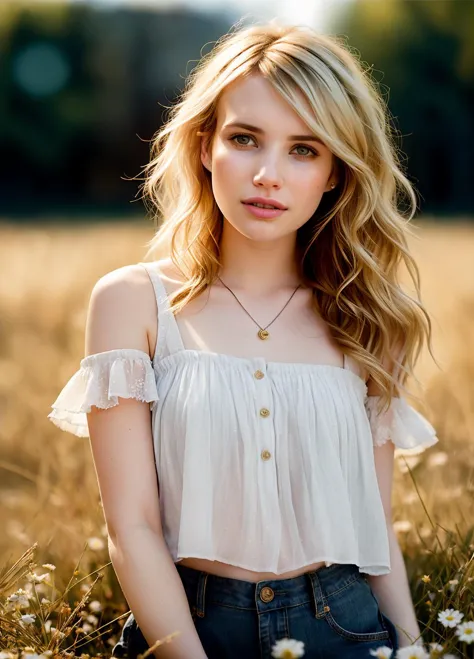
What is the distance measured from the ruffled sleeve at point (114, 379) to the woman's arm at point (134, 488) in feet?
0.08

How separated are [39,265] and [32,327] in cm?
199

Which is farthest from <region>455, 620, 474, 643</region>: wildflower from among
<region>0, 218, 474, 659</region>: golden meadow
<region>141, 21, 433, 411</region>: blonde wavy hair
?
<region>141, 21, 433, 411</region>: blonde wavy hair

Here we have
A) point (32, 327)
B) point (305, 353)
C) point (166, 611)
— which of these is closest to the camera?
point (166, 611)

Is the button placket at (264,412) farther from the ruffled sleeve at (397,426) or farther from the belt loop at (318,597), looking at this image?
the ruffled sleeve at (397,426)

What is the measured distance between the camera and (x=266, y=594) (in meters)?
2.17

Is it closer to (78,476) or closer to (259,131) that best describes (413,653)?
(259,131)

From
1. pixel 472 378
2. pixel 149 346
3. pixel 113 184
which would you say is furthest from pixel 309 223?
pixel 113 184

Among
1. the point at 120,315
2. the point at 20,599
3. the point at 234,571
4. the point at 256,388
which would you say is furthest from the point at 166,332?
the point at 20,599

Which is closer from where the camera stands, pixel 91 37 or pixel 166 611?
pixel 166 611

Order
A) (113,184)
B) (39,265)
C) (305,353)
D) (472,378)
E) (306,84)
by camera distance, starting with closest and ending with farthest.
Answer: (306,84) → (305,353) → (472,378) → (39,265) → (113,184)

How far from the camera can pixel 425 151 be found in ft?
101

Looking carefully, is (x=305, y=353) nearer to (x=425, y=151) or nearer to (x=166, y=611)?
(x=166, y=611)

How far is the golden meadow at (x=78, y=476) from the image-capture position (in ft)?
7.80

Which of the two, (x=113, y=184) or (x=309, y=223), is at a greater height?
(x=309, y=223)
